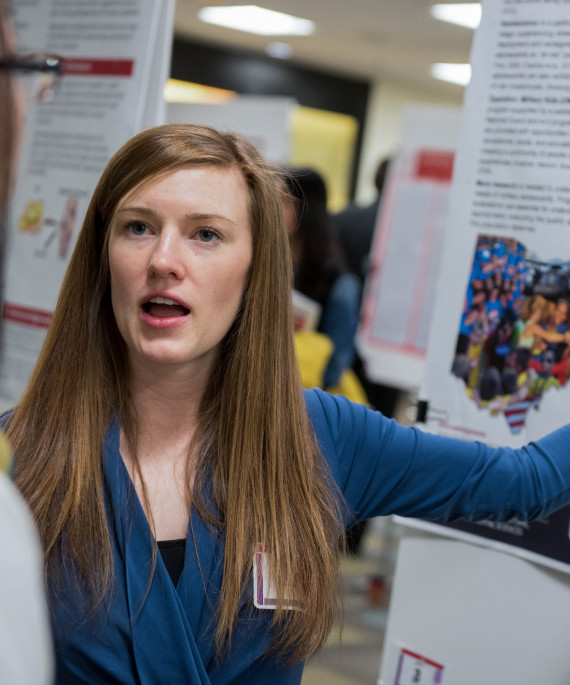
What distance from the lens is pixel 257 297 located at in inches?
57.4

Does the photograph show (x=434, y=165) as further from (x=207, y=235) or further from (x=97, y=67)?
(x=207, y=235)

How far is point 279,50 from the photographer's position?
9898 millimetres

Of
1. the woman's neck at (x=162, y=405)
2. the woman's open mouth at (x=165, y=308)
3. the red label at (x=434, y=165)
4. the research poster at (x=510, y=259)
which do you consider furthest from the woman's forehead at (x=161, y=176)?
the red label at (x=434, y=165)

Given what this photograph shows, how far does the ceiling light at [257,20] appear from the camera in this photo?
26.0 ft

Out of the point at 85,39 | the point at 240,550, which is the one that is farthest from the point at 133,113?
the point at 240,550

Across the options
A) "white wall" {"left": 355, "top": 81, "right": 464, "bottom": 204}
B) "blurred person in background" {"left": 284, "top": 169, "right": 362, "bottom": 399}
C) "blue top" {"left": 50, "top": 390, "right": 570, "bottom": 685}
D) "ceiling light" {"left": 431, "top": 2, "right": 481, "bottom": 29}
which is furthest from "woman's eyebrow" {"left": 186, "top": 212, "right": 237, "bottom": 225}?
"white wall" {"left": 355, "top": 81, "right": 464, "bottom": 204}

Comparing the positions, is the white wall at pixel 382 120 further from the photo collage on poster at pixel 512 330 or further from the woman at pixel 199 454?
the woman at pixel 199 454

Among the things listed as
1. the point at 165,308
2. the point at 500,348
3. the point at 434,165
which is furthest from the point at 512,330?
the point at 434,165

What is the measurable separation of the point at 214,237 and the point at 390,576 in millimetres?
3676

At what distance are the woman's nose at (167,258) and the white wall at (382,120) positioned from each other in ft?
32.5

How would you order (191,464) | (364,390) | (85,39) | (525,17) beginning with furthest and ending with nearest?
(364,390), (85,39), (525,17), (191,464)

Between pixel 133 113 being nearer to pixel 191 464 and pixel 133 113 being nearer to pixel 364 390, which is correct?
pixel 191 464

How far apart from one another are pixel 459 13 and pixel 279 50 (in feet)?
11.1

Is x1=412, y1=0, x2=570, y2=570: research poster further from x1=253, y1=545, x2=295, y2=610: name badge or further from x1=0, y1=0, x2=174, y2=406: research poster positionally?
x1=0, y1=0, x2=174, y2=406: research poster
